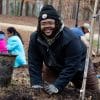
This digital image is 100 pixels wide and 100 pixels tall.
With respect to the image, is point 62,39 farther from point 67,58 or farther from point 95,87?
point 95,87

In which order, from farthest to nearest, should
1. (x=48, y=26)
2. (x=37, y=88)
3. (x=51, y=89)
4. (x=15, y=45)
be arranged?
(x=15, y=45), (x=37, y=88), (x=51, y=89), (x=48, y=26)

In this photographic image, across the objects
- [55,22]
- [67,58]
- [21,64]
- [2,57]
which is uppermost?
[55,22]

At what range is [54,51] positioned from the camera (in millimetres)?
5121

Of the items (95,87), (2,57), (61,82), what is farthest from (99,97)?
(2,57)

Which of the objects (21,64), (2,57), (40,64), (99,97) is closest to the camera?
(99,97)

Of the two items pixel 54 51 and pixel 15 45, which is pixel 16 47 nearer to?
pixel 15 45

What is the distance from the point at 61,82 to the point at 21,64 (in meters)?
5.72

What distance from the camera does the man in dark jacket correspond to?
4.96 m

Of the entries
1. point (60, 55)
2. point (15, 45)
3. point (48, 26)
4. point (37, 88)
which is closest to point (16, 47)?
point (15, 45)

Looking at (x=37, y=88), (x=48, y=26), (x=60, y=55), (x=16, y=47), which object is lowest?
(x=16, y=47)

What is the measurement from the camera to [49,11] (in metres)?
4.96

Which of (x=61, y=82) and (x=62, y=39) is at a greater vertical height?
(x=62, y=39)

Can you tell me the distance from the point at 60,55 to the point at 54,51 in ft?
0.30

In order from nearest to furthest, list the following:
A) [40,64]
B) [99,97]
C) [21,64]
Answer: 1. [99,97]
2. [40,64]
3. [21,64]
